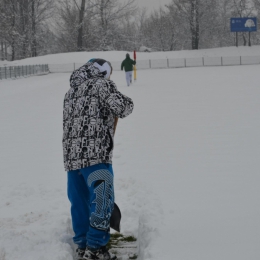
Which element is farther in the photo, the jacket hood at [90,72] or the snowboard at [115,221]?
the snowboard at [115,221]

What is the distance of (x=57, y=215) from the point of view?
179 inches

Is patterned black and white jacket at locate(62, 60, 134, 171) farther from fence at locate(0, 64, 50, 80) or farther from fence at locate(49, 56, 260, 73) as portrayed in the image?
fence at locate(49, 56, 260, 73)

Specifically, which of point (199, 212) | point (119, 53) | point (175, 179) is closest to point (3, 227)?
point (199, 212)

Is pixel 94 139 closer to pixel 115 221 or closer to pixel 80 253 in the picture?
pixel 115 221

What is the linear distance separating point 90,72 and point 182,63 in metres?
42.5

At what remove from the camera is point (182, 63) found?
148 feet

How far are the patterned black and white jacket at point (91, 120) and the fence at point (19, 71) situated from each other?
27.5 metres

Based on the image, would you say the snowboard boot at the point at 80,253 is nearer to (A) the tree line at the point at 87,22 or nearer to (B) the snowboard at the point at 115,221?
(B) the snowboard at the point at 115,221

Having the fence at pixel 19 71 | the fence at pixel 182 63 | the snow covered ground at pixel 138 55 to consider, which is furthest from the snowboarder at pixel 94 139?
the snow covered ground at pixel 138 55

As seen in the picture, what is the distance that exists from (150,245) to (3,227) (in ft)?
4.71

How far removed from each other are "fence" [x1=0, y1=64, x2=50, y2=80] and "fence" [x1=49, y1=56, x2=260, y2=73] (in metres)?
3.13

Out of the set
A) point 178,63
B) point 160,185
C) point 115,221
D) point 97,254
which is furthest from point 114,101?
point 178,63

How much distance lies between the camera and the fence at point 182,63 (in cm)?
4397

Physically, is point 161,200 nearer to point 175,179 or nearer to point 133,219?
point 133,219
